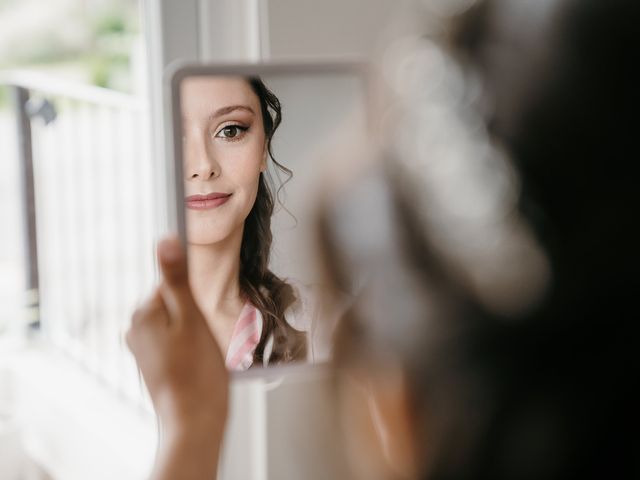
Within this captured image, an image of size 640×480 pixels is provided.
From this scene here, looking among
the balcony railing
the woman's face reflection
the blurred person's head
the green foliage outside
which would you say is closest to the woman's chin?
the woman's face reflection

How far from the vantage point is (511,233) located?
1.00ft

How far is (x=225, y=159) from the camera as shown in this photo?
529 millimetres

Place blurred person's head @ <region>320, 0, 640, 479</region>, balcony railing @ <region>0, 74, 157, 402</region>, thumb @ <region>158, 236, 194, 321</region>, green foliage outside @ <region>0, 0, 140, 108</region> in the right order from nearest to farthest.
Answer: blurred person's head @ <region>320, 0, 640, 479</region>, thumb @ <region>158, 236, 194, 321</region>, balcony railing @ <region>0, 74, 157, 402</region>, green foliage outside @ <region>0, 0, 140, 108</region>

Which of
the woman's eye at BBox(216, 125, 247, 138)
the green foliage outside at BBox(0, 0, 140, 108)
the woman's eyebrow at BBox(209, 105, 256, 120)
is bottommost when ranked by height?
the woman's eye at BBox(216, 125, 247, 138)

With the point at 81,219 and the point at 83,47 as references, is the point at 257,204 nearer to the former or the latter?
the point at 81,219

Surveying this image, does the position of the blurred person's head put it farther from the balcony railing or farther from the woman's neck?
the balcony railing

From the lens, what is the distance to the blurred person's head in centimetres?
29

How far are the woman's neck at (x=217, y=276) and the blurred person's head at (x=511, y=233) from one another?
203mm

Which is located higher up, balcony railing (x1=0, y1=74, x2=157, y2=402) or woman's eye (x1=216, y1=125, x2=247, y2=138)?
woman's eye (x1=216, y1=125, x2=247, y2=138)

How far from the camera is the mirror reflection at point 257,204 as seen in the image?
50 cm

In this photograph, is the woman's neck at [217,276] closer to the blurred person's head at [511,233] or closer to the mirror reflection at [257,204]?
the mirror reflection at [257,204]

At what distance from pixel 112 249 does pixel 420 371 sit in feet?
4.26

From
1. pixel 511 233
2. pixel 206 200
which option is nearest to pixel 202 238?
pixel 206 200

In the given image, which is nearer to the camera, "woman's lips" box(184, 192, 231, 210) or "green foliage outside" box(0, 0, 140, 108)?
"woman's lips" box(184, 192, 231, 210)
